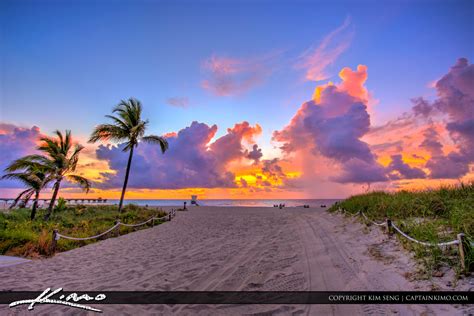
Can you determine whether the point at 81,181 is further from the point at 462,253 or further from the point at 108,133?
the point at 462,253

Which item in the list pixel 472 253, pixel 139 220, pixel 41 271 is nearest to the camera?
pixel 472 253

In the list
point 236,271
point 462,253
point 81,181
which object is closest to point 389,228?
point 462,253

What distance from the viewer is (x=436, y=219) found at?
852 centimetres

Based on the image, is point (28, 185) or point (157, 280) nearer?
point (157, 280)

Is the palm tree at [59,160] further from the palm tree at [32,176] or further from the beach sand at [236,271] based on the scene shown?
the beach sand at [236,271]

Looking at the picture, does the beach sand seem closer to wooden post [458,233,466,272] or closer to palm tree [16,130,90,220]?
wooden post [458,233,466,272]

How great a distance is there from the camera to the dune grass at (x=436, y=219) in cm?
570

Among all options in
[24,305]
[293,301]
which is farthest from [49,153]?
[293,301]

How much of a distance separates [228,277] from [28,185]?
17.8 meters

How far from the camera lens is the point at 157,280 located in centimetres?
666

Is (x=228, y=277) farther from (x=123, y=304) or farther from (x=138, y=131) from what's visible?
(x=138, y=131)

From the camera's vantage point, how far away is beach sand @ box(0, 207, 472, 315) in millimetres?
5000

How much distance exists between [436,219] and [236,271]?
6.48 metres

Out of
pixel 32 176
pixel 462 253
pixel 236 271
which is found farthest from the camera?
pixel 32 176
